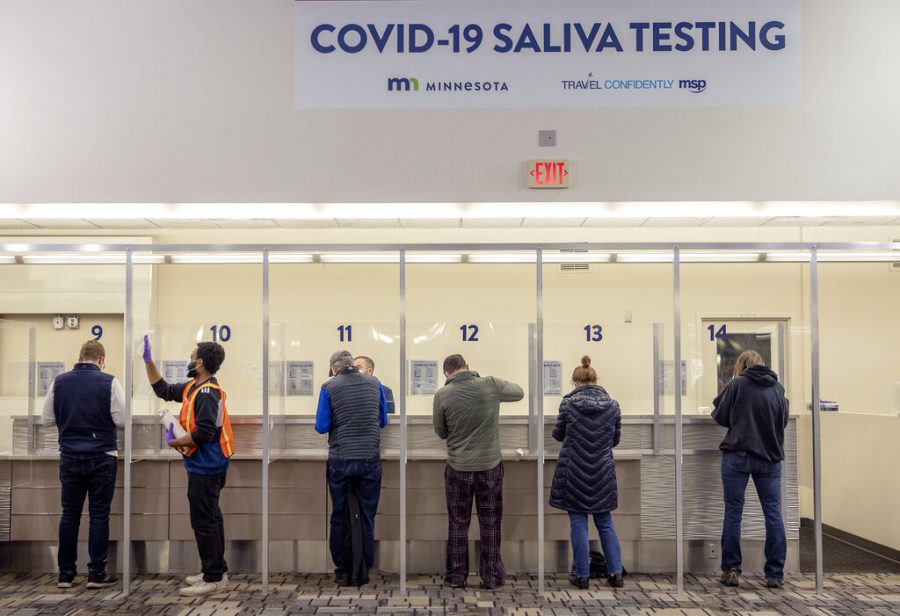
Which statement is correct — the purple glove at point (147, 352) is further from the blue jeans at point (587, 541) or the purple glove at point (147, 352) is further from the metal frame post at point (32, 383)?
the blue jeans at point (587, 541)

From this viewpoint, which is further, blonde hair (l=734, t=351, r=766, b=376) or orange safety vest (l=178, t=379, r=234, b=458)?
blonde hair (l=734, t=351, r=766, b=376)

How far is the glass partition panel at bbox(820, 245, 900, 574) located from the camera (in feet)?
18.9

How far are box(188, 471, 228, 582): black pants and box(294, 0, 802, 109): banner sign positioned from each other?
8.74 feet

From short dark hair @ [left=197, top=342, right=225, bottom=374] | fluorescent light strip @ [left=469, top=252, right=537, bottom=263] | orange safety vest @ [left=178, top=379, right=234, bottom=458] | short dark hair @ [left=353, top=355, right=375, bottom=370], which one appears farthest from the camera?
fluorescent light strip @ [left=469, top=252, right=537, bottom=263]

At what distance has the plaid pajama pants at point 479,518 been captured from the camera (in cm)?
486

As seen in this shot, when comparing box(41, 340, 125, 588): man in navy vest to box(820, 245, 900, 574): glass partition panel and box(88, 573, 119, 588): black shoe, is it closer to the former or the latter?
box(88, 573, 119, 588): black shoe

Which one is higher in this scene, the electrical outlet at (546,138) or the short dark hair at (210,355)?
the electrical outlet at (546,138)

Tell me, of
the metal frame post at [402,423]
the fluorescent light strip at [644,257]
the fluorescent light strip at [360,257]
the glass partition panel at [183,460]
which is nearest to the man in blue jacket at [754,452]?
the fluorescent light strip at [644,257]

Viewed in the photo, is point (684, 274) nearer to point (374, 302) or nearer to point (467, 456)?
point (374, 302)

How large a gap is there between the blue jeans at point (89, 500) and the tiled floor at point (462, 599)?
24 cm

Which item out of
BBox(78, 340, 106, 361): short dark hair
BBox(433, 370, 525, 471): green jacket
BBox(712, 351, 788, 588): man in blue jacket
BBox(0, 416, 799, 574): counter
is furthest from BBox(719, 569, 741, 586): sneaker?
BBox(78, 340, 106, 361): short dark hair

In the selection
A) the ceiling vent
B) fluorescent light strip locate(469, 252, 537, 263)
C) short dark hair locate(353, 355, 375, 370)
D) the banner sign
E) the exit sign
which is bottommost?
short dark hair locate(353, 355, 375, 370)

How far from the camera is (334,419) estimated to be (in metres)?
4.92

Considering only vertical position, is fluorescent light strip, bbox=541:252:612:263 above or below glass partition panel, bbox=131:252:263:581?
above
